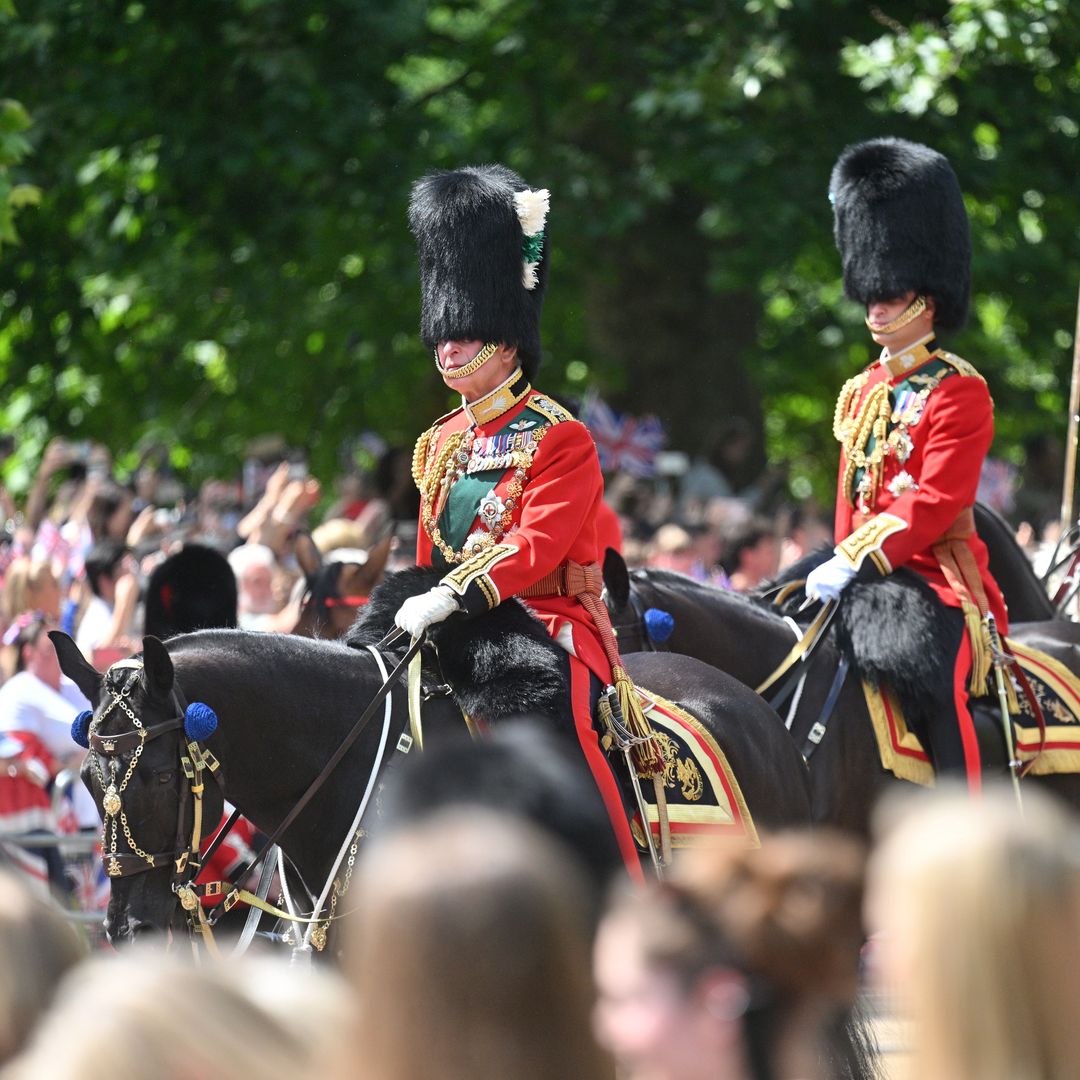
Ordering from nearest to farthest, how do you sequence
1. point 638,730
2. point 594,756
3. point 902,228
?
point 594,756 → point 638,730 → point 902,228

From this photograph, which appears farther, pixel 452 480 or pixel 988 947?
pixel 452 480

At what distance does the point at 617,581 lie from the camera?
6605 mm

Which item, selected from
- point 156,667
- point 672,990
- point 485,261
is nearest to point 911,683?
point 485,261

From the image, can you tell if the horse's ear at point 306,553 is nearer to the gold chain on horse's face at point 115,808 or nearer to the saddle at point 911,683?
the saddle at point 911,683

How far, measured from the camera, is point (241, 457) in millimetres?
15203

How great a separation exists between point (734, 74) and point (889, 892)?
981cm

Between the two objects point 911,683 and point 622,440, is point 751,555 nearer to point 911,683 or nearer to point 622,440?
point 622,440

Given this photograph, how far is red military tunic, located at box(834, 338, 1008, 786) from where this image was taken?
6.69 m

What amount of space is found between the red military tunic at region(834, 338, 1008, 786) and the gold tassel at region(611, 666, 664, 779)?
1.43m

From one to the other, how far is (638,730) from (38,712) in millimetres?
3047

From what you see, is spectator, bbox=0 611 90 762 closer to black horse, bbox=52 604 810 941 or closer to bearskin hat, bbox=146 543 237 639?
bearskin hat, bbox=146 543 237 639

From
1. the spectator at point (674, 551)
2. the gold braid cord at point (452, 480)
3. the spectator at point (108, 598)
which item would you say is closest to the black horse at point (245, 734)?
the gold braid cord at point (452, 480)

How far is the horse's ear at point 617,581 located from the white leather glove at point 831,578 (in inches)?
25.7

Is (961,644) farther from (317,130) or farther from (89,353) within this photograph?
A: (89,353)
